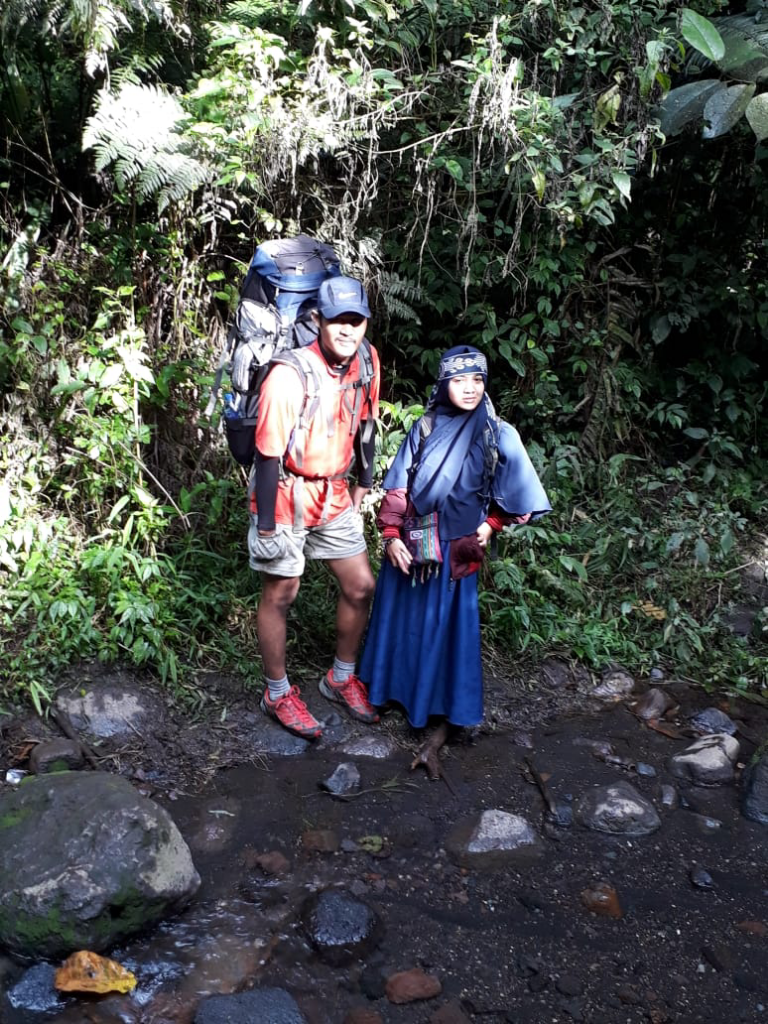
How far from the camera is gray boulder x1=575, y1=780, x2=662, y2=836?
13.0 feet

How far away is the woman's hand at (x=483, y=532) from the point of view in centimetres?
414

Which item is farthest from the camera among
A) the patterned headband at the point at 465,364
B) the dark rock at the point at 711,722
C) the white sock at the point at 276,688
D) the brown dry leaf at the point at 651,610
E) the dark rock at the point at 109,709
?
the brown dry leaf at the point at 651,610

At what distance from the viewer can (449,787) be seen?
416 centimetres

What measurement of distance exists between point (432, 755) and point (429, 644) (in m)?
0.52

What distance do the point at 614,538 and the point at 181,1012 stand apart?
12.7 feet

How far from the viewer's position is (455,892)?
353cm

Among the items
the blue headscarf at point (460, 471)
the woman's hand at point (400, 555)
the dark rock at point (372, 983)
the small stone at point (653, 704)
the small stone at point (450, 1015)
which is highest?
the blue headscarf at point (460, 471)

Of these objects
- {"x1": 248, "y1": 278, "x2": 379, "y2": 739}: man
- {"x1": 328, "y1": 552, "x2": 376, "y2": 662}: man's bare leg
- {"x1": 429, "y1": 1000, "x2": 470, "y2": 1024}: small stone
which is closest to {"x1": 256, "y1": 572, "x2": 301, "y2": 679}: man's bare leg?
{"x1": 248, "y1": 278, "x2": 379, "y2": 739}: man

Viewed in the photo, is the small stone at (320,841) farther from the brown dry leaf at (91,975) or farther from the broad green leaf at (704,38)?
the broad green leaf at (704,38)

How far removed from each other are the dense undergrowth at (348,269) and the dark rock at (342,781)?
0.83m

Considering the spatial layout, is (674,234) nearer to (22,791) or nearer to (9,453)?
(9,453)

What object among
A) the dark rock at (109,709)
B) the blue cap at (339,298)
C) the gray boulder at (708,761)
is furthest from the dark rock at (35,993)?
the gray boulder at (708,761)

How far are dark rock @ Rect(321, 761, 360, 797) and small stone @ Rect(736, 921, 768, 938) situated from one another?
163 centimetres

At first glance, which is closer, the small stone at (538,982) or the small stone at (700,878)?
Result: the small stone at (538,982)
